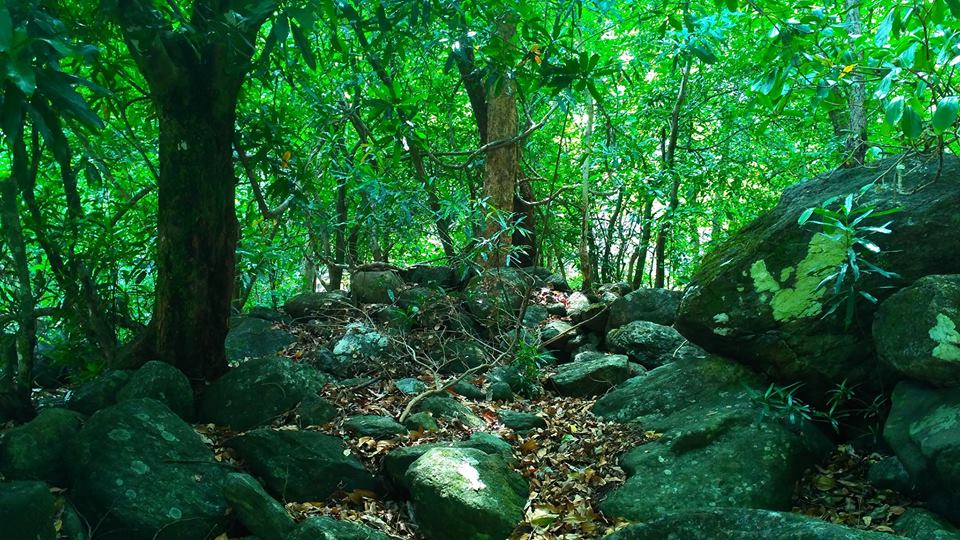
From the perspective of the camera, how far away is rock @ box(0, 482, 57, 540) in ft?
10.1

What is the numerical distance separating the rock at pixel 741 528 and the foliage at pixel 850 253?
222cm

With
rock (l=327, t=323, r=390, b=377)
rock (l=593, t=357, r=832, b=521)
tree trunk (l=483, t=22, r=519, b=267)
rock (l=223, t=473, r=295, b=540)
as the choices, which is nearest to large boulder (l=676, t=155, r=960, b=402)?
rock (l=593, t=357, r=832, b=521)

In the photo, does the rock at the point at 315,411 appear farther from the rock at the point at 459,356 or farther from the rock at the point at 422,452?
the rock at the point at 459,356

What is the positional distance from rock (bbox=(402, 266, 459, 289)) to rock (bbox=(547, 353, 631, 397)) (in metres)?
3.06

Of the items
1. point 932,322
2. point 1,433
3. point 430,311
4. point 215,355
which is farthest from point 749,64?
point 1,433

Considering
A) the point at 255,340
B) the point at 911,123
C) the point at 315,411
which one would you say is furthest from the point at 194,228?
the point at 911,123

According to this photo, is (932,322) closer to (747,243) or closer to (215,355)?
(747,243)

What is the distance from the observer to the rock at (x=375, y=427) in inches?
184

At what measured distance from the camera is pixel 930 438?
3.55 m

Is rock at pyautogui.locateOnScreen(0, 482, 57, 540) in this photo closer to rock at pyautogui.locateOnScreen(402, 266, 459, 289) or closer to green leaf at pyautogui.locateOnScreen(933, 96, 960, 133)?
green leaf at pyautogui.locateOnScreen(933, 96, 960, 133)

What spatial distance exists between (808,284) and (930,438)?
4.52ft

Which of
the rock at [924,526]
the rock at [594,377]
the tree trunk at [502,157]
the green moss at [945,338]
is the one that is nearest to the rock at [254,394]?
the rock at [594,377]

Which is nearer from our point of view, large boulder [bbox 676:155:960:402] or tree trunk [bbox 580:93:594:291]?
large boulder [bbox 676:155:960:402]

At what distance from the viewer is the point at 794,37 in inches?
160
